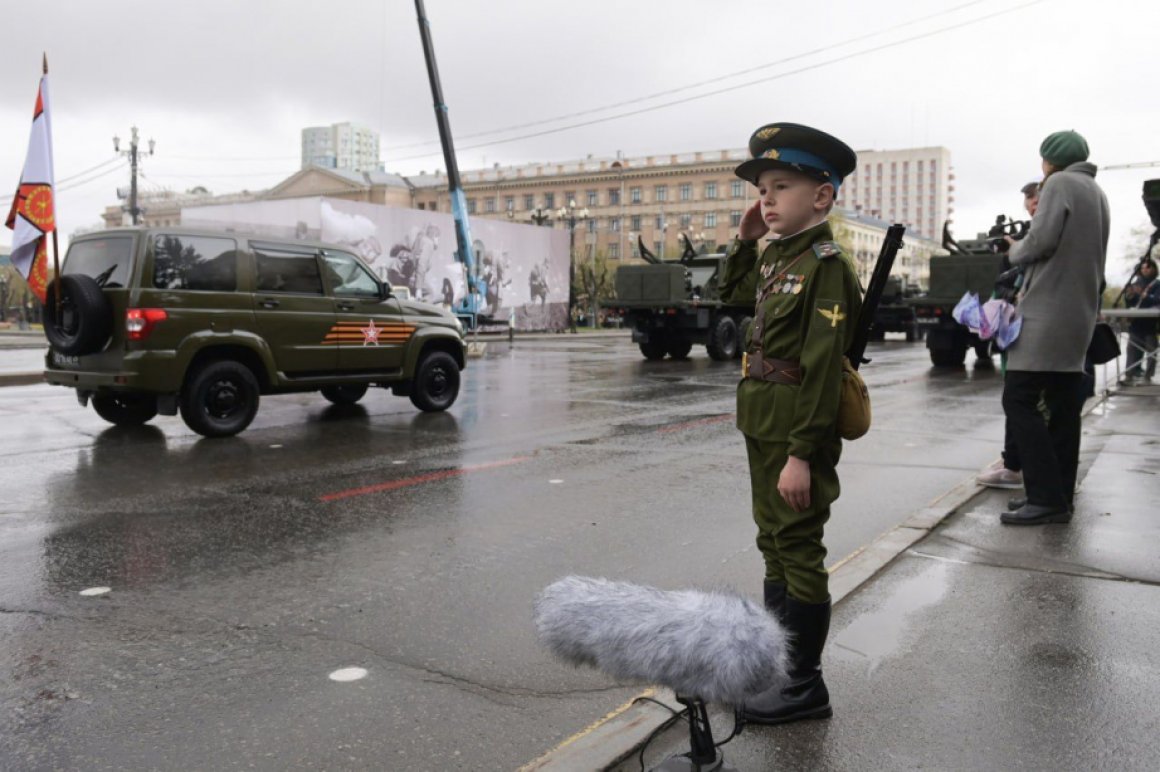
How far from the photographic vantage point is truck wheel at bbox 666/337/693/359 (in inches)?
871

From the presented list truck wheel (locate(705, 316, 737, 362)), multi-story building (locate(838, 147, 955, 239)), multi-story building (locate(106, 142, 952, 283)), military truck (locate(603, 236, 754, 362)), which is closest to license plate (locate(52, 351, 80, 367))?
military truck (locate(603, 236, 754, 362))

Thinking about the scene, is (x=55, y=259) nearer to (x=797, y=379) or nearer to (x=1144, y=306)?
(x=797, y=379)

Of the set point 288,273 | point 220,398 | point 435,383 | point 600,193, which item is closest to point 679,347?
point 435,383

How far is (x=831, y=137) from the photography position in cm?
274

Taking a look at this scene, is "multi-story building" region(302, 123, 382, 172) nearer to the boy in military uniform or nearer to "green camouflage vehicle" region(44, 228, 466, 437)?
"green camouflage vehicle" region(44, 228, 466, 437)

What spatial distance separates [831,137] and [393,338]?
832 cm

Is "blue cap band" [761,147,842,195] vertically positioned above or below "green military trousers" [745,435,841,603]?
above

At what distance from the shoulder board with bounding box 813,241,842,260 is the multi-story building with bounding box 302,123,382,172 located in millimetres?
107165

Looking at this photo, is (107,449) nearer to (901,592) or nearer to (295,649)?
(295,649)

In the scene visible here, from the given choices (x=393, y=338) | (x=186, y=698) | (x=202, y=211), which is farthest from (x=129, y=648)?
(x=202, y=211)

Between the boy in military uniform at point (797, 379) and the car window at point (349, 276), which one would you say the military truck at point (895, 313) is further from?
the boy in military uniform at point (797, 379)

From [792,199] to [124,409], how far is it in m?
8.84

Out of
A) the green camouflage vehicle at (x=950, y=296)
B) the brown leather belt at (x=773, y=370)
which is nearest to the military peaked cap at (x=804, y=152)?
the brown leather belt at (x=773, y=370)

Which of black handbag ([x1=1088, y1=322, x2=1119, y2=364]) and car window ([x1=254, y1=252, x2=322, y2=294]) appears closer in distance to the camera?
black handbag ([x1=1088, y1=322, x2=1119, y2=364])
